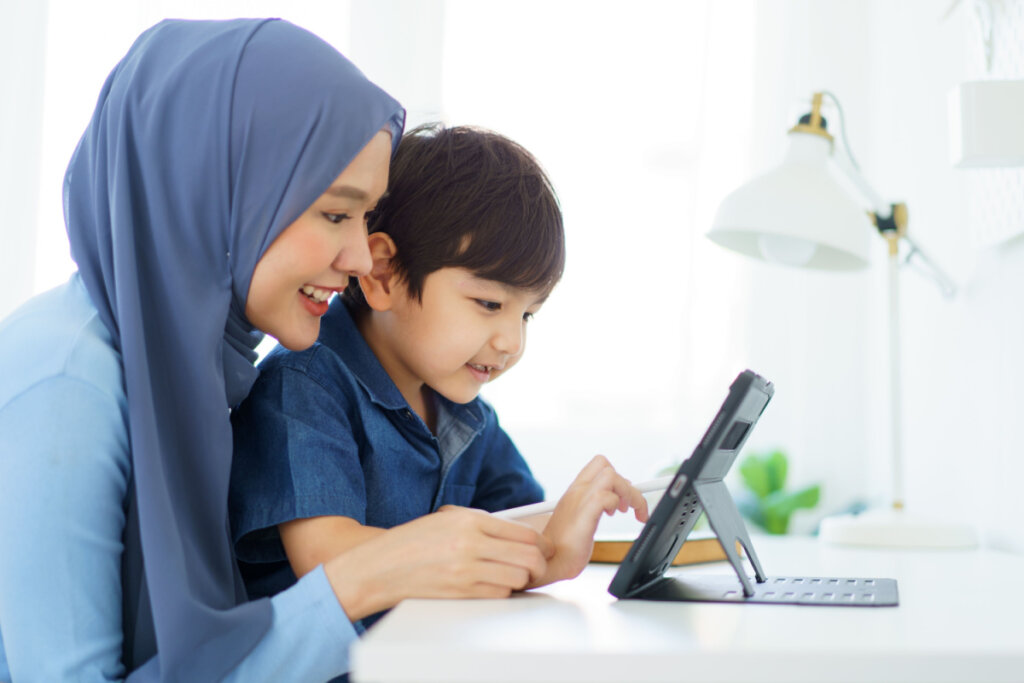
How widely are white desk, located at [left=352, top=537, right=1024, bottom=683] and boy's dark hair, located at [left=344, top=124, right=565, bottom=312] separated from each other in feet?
1.39

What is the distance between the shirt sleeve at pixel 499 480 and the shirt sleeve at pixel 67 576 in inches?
17.7

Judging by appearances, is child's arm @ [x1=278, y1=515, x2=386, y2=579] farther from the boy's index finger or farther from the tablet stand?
the tablet stand

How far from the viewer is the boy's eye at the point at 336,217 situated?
91 cm

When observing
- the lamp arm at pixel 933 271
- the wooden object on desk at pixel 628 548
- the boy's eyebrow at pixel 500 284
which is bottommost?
the wooden object on desk at pixel 628 548

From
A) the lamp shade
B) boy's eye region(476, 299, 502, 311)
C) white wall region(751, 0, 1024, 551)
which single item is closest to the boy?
boy's eye region(476, 299, 502, 311)

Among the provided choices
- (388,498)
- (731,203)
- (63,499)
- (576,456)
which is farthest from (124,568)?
(576,456)

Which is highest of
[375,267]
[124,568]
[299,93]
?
[299,93]

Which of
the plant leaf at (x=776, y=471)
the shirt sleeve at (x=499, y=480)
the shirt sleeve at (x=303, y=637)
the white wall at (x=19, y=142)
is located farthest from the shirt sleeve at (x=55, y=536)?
the plant leaf at (x=776, y=471)

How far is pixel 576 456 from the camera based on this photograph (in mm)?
2646

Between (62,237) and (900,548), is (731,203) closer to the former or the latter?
(900,548)

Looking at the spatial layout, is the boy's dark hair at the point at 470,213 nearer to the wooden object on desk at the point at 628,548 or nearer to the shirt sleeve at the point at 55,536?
the wooden object on desk at the point at 628,548

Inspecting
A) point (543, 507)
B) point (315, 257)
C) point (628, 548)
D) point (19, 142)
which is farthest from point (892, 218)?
point (19, 142)

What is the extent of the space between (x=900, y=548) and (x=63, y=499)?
3.53 feet

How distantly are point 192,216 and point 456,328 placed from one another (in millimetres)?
315
